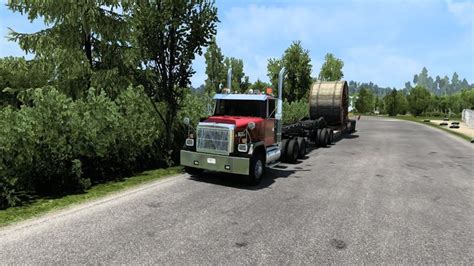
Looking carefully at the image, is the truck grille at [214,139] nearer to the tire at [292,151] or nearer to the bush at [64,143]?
the bush at [64,143]

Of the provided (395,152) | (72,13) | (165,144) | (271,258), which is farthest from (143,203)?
(395,152)

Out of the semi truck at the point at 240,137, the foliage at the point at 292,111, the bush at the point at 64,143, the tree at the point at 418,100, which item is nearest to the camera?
the bush at the point at 64,143

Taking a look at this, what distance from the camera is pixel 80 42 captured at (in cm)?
1700

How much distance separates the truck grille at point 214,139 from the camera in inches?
382

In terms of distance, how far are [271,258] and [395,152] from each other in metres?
14.6

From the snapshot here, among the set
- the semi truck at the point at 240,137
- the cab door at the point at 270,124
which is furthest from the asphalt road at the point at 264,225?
the cab door at the point at 270,124

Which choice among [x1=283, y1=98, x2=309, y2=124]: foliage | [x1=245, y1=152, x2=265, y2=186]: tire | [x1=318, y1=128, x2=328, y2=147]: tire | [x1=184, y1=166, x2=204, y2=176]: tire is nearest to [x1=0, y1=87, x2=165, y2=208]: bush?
[x1=184, y1=166, x2=204, y2=176]: tire

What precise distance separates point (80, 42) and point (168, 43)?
7.24 m

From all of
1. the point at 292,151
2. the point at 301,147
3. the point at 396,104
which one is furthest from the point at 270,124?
the point at 396,104

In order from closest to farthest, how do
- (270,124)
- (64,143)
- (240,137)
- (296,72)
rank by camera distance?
(64,143), (240,137), (270,124), (296,72)

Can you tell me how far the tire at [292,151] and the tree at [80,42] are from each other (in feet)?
25.5

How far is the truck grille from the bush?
221 centimetres

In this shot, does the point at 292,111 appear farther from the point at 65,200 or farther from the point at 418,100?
the point at 418,100

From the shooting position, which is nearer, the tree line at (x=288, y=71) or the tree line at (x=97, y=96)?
the tree line at (x=97, y=96)
